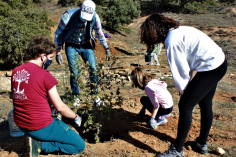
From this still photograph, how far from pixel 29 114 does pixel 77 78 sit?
80 cm

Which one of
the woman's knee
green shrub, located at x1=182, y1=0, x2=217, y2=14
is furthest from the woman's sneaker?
green shrub, located at x1=182, y1=0, x2=217, y2=14

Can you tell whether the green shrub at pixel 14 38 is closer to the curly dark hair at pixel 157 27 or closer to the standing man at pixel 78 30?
the standing man at pixel 78 30

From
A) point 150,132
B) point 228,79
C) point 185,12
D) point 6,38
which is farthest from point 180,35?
point 185,12

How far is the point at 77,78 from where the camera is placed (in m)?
2.76

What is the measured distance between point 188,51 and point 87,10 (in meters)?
1.85

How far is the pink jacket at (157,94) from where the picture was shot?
293 cm

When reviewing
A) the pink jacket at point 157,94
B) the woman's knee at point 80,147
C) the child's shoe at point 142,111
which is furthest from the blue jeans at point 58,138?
the child's shoe at point 142,111

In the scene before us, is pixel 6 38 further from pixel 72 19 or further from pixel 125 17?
pixel 125 17

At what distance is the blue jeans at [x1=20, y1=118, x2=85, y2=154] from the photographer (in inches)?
89.8

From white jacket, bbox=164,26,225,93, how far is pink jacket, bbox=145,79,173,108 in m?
0.89

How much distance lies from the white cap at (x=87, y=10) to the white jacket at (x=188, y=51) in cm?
163

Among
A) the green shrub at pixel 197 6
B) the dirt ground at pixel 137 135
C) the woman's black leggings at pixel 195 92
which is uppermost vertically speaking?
the green shrub at pixel 197 6

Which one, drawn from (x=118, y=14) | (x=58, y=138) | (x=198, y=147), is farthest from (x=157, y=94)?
(x=118, y=14)

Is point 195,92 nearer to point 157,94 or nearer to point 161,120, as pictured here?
point 157,94
